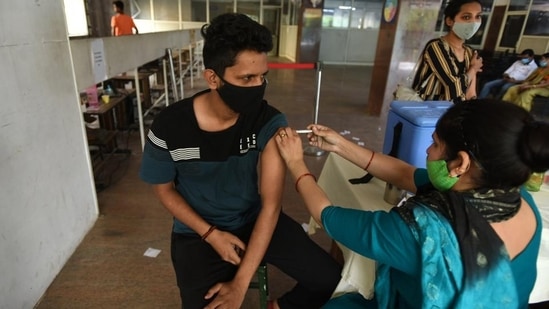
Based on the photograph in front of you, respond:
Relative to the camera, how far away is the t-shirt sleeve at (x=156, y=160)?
4.18 feet

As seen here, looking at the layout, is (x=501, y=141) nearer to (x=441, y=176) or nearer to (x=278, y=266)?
(x=441, y=176)

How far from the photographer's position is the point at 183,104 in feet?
4.32

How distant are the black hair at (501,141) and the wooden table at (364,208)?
480 mm

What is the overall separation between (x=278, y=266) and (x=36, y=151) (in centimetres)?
132

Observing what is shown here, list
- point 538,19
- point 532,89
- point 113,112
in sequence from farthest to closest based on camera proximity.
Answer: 1. point 538,19
2. point 532,89
3. point 113,112

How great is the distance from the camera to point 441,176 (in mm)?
931

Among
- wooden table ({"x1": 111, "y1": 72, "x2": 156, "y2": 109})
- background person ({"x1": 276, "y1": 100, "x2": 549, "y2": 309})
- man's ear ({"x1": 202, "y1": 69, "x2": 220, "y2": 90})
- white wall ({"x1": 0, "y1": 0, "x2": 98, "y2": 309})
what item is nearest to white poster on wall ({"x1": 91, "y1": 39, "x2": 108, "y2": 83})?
white wall ({"x1": 0, "y1": 0, "x2": 98, "y2": 309})

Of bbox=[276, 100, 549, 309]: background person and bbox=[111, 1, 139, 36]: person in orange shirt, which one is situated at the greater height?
bbox=[111, 1, 139, 36]: person in orange shirt

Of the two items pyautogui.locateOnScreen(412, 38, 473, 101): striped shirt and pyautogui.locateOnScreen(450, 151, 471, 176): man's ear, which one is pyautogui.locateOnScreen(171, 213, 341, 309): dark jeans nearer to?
pyautogui.locateOnScreen(450, 151, 471, 176): man's ear

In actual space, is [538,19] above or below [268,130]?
above

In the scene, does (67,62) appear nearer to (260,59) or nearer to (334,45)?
(260,59)

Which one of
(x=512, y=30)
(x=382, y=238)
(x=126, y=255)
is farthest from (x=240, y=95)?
(x=512, y=30)

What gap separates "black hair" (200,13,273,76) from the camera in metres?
1.17

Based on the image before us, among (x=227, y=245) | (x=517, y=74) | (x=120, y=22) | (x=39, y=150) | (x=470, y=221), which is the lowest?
(x=227, y=245)
